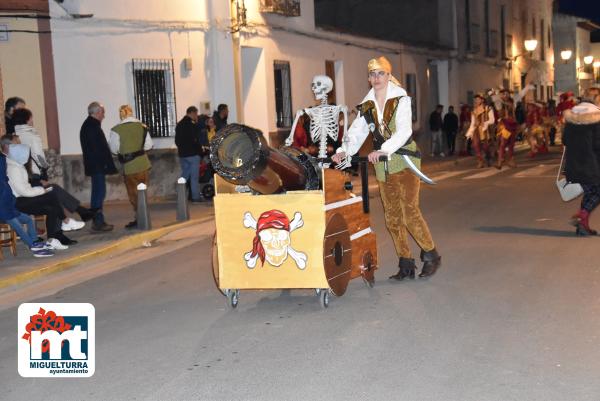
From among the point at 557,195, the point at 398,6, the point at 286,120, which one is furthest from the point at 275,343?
the point at 398,6

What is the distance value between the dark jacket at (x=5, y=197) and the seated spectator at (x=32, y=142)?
1140mm

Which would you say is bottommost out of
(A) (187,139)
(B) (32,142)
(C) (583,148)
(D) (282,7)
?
(C) (583,148)

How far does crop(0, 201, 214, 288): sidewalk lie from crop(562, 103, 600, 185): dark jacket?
18.8 ft

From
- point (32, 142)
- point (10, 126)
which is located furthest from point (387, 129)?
point (10, 126)

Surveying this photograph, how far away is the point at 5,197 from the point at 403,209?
487 centimetres

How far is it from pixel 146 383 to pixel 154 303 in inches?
102

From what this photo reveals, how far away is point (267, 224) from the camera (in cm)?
764

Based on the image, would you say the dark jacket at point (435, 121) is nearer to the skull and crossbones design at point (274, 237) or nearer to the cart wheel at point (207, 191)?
Result: the cart wheel at point (207, 191)

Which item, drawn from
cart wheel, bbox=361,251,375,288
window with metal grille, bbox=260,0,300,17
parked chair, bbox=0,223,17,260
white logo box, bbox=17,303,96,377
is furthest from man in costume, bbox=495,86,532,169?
white logo box, bbox=17,303,96,377

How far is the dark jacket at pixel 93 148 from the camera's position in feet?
43.6

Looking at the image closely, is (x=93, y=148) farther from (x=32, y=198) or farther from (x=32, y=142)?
(x=32, y=198)

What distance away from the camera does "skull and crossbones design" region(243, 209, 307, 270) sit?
7594mm

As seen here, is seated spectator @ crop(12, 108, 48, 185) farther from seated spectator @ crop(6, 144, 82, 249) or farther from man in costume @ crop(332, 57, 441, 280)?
man in costume @ crop(332, 57, 441, 280)

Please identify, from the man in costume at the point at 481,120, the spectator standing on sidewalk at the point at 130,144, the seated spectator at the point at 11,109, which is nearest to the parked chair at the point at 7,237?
the seated spectator at the point at 11,109
